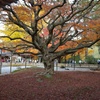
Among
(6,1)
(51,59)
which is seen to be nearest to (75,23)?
(51,59)

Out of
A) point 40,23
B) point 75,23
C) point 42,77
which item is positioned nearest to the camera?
point 42,77

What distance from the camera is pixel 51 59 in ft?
62.4

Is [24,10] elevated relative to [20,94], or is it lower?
elevated

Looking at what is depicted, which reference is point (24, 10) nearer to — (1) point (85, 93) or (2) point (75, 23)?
(2) point (75, 23)

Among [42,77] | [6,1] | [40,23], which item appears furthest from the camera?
[40,23]

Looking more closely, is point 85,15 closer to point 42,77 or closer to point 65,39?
point 65,39

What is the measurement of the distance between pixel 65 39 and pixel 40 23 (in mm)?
4381

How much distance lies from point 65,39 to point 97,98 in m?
10.8

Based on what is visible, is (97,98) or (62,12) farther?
(62,12)

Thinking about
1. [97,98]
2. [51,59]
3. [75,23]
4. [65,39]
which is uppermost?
[75,23]

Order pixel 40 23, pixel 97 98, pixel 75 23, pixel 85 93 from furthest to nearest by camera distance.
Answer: pixel 40 23 → pixel 75 23 → pixel 85 93 → pixel 97 98

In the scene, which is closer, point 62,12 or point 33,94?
point 33,94

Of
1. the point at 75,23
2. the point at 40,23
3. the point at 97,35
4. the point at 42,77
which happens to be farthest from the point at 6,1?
the point at 40,23

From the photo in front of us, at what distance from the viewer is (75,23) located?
795 inches
